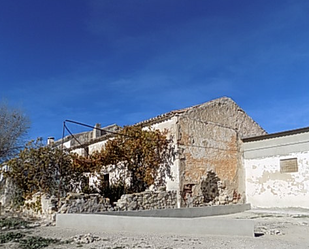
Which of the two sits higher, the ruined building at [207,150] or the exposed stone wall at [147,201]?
the ruined building at [207,150]

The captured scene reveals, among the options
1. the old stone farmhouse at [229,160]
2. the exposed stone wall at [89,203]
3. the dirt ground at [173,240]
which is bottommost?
the dirt ground at [173,240]

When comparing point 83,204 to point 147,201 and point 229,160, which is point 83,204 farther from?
point 229,160

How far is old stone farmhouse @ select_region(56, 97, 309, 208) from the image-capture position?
50.3 ft

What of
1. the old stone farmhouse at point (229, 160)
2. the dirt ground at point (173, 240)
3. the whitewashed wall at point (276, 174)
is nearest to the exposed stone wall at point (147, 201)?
the old stone farmhouse at point (229, 160)

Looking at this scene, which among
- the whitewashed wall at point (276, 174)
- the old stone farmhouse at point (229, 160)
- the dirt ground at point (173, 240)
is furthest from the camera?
the whitewashed wall at point (276, 174)

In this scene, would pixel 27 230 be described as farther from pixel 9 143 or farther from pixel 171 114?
pixel 9 143

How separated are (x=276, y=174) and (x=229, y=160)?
94.8 inches

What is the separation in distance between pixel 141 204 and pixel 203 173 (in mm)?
3915

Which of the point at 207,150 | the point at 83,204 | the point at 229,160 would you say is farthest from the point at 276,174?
the point at 83,204

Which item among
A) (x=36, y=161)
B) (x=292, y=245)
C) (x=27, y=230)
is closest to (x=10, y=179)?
(x=36, y=161)

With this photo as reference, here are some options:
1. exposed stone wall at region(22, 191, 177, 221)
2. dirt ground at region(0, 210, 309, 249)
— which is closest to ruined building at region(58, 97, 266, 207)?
exposed stone wall at region(22, 191, 177, 221)

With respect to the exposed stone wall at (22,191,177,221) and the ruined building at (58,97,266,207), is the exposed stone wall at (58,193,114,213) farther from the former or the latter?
the ruined building at (58,97,266,207)

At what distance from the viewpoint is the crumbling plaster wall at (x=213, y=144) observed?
606 inches

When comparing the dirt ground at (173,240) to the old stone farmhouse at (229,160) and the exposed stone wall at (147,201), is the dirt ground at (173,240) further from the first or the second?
the old stone farmhouse at (229,160)
